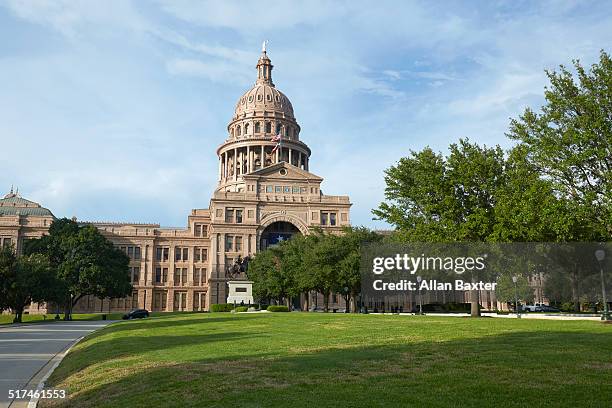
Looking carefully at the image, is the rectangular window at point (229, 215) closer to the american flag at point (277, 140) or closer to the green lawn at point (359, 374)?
the american flag at point (277, 140)

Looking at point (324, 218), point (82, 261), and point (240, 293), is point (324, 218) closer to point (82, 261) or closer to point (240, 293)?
point (240, 293)

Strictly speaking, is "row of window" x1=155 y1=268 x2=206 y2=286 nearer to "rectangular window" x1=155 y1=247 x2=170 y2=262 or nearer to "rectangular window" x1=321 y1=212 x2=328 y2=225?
"rectangular window" x1=155 y1=247 x2=170 y2=262

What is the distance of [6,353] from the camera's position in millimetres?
23656

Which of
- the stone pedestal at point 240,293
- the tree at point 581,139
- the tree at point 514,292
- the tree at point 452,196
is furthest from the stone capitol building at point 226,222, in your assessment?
the tree at point 581,139

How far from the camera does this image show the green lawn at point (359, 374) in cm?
1002

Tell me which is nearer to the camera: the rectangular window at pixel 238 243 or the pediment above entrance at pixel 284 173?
the rectangular window at pixel 238 243

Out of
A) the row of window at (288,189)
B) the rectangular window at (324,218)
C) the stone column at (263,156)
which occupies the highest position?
the stone column at (263,156)

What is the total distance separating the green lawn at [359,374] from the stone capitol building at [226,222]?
3402 inches

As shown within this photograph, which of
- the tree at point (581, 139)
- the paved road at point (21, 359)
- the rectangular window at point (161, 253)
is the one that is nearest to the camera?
the paved road at point (21, 359)

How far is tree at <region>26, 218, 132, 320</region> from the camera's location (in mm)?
79000

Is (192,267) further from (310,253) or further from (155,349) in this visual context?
(155,349)

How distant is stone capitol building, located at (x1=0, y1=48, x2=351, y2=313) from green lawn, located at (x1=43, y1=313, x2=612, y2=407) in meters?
86.4

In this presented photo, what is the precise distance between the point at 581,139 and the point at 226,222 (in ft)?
273

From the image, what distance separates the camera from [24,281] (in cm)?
5959
